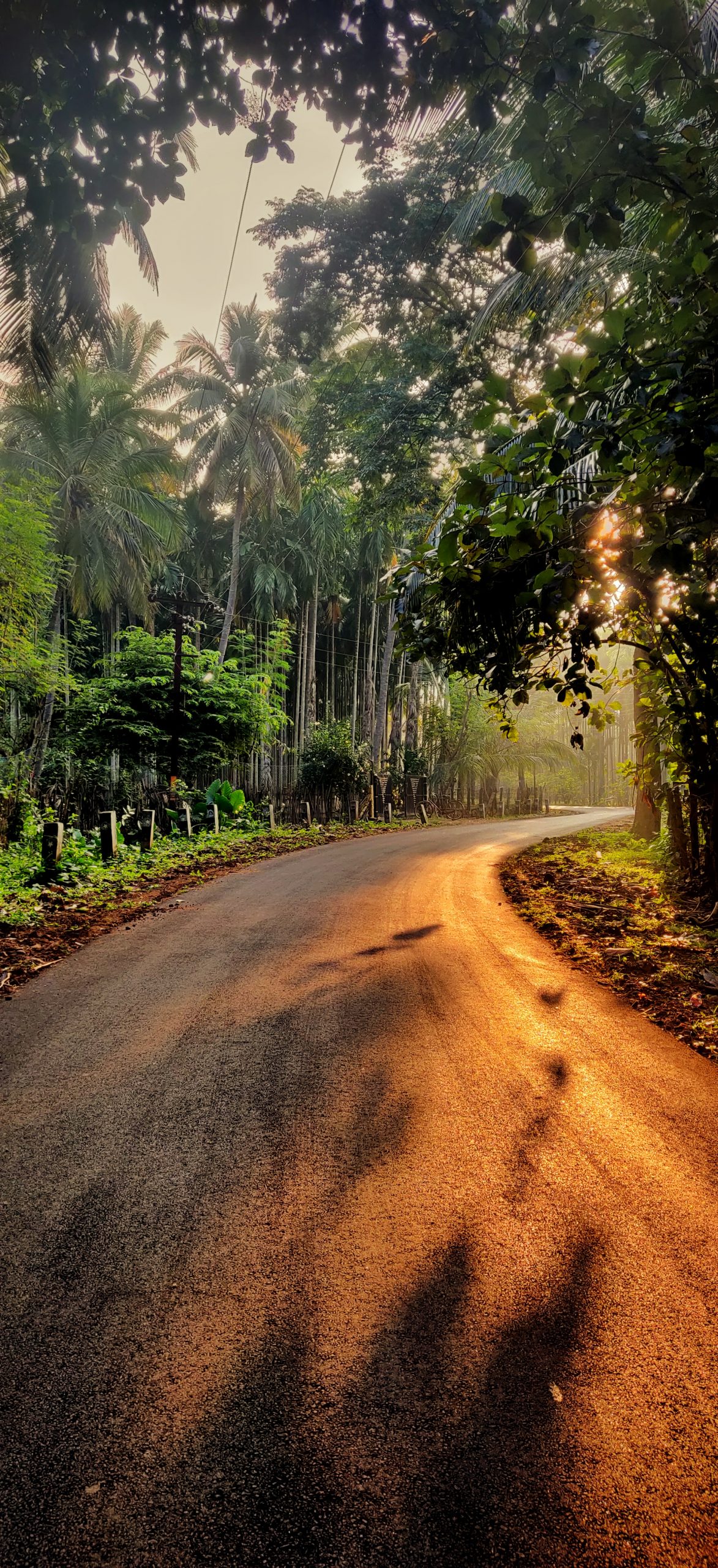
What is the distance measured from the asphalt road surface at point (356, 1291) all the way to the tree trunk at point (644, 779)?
3.85 meters

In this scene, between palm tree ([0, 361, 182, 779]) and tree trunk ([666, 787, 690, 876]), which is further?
palm tree ([0, 361, 182, 779])

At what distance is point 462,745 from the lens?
97.1ft

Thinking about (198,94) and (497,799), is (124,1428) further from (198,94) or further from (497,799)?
(497,799)

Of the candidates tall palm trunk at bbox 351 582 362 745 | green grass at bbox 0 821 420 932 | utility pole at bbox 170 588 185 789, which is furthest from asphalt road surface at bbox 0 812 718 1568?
tall palm trunk at bbox 351 582 362 745

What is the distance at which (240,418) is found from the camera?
2319cm

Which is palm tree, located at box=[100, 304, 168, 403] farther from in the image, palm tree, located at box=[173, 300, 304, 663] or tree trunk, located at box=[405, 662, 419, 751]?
tree trunk, located at box=[405, 662, 419, 751]

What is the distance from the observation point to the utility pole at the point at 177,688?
15.1 m

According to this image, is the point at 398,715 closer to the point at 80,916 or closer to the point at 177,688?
the point at 177,688

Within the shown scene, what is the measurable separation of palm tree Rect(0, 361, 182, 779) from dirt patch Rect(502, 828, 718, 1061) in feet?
53.5

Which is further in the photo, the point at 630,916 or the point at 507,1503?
the point at 630,916

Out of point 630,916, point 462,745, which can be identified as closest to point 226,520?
point 462,745

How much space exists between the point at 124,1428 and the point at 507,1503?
745 mm

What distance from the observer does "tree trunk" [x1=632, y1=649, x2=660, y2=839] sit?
22.7 feet

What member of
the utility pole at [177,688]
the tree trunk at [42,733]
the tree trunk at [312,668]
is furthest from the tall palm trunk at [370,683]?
the tree trunk at [42,733]
